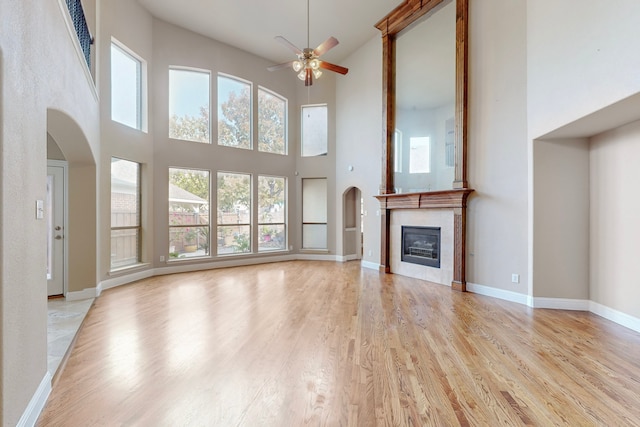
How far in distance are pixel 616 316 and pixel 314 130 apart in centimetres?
714

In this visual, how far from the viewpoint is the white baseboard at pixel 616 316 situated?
3.37 m

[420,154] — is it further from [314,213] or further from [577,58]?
[314,213]

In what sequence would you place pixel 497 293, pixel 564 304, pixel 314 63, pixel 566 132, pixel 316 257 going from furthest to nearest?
pixel 316 257
pixel 314 63
pixel 497 293
pixel 564 304
pixel 566 132

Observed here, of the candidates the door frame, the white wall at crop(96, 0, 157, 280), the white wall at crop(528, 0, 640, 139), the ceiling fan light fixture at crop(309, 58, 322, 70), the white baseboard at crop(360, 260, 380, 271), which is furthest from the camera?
the white baseboard at crop(360, 260, 380, 271)

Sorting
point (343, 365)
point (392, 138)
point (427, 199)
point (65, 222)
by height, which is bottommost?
point (343, 365)

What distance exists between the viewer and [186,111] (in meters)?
6.85

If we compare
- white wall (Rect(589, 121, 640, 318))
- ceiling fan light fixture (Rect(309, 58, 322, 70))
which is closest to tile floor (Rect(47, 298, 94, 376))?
ceiling fan light fixture (Rect(309, 58, 322, 70))

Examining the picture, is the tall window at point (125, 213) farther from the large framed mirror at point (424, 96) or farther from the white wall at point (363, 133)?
the large framed mirror at point (424, 96)

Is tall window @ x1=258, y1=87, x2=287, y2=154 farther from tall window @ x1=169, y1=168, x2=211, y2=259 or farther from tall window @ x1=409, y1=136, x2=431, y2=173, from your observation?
tall window @ x1=409, y1=136, x2=431, y2=173

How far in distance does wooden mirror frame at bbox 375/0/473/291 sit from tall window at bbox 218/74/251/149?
11.3 ft

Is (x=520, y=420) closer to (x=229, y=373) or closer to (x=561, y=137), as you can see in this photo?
(x=229, y=373)

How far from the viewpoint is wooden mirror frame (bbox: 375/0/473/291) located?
515 cm

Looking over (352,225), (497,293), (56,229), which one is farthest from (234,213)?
(497,293)

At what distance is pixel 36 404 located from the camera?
1.92 meters
